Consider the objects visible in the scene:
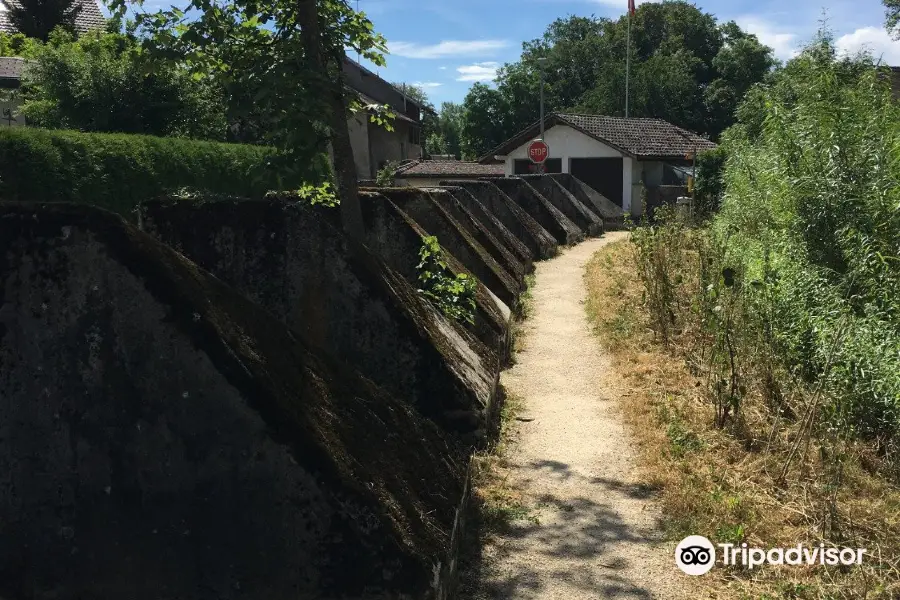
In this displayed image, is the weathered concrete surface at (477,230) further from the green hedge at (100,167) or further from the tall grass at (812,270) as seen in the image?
the green hedge at (100,167)

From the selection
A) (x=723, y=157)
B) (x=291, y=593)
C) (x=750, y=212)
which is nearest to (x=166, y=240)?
(x=291, y=593)

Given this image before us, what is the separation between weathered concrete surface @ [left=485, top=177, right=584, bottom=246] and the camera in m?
19.2

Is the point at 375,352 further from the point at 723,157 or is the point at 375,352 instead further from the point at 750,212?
the point at 723,157

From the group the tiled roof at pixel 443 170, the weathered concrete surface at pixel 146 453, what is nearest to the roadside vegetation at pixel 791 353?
the weathered concrete surface at pixel 146 453

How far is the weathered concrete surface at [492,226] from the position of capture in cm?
1336

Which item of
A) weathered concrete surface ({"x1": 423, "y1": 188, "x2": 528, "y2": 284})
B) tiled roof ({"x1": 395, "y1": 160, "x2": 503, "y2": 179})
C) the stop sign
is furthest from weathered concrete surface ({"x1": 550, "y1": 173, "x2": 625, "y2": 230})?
weathered concrete surface ({"x1": 423, "y1": 188, "x2": 528, "y2": 284})

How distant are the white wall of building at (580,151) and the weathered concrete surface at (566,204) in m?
5.33

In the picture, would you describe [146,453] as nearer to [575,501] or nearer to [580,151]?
[575,501]

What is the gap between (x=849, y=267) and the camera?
340 inches

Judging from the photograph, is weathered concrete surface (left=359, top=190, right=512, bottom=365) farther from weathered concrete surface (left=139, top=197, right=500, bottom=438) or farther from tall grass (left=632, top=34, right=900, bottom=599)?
tall grass (left=632, top=34, right=900, bottom=599)

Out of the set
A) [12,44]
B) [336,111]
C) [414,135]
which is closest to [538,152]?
[414,135]

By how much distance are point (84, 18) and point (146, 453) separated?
118ft

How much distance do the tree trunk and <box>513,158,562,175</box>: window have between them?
75.8 feet

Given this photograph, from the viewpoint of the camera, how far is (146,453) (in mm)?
3006
